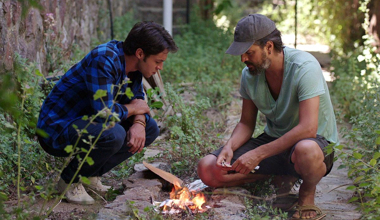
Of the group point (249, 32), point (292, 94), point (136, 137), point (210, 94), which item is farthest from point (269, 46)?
point (210, 94)

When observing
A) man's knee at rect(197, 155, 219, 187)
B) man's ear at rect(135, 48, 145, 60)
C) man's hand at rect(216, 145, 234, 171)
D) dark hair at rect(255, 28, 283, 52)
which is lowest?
man's knee at rect(197, 155, 219, 187)

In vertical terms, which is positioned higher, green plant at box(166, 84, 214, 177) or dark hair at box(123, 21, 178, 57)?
dark hair at box(123, 21, 178, 57)

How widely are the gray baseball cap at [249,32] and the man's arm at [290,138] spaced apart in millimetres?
507

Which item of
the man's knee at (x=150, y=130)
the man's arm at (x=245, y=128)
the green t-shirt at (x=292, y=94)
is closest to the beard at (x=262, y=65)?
the green t-shirt at (x=292, y=94)

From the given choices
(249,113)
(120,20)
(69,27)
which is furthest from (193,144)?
(120,20)

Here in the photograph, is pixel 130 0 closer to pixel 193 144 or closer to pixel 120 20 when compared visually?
pixel 120 20

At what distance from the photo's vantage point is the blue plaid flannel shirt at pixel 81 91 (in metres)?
2.95

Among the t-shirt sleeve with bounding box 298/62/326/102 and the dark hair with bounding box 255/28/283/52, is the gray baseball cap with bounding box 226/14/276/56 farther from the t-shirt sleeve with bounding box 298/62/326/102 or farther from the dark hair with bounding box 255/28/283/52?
the t-shirt sleeve with bounding box 298/62/326/102

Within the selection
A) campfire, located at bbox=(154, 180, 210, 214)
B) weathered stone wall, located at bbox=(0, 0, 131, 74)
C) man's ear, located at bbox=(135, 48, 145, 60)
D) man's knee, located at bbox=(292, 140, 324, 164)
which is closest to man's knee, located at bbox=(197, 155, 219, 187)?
campfire, located at bbox=(154, 180, 210, 214)

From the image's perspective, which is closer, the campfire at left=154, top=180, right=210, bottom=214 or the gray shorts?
the campfire at left=154, top=180, right=210, bottom=214

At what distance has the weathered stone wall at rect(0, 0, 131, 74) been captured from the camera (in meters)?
3.86

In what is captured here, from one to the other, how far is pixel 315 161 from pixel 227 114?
2515 millimetres

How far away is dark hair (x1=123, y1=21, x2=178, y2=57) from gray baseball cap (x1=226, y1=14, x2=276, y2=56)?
1.42 feet

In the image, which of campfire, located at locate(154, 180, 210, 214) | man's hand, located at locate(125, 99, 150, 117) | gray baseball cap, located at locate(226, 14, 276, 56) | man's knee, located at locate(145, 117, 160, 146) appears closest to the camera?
campfire, located at locate(154, 180, 210, 214)
